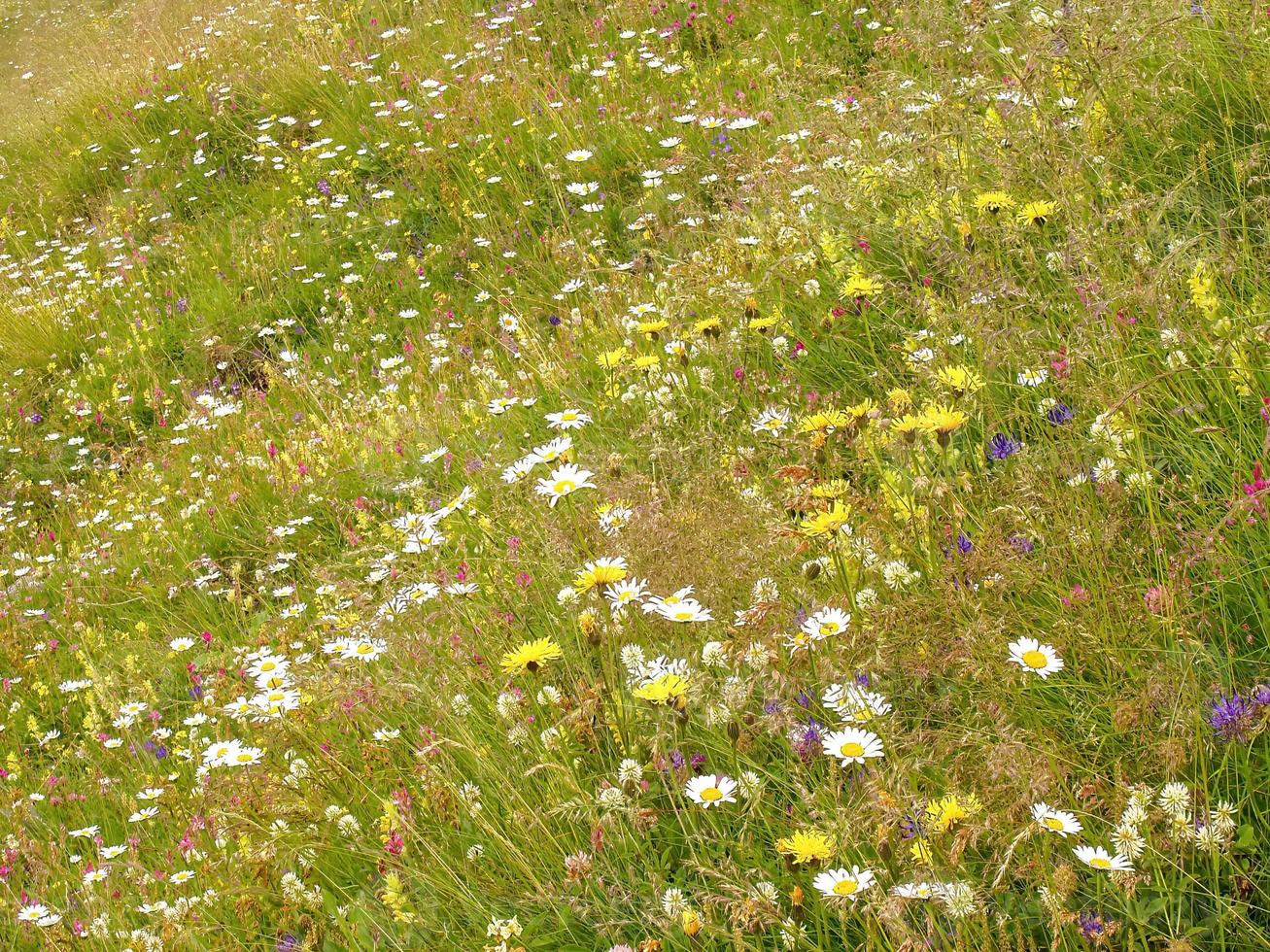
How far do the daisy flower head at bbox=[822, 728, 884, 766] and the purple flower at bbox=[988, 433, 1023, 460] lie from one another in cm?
91

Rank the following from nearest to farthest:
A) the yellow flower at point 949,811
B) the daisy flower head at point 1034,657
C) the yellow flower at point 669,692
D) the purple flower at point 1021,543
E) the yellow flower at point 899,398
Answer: the yellow flower at point 949,811, the daisy flower head at point 1034,657, the yellow flower at point 669,692, the purple flower at point 1021,543, the yellow flower at point 899,398

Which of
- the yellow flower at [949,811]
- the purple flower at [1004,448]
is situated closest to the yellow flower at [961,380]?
the purple flower at [1004,448]

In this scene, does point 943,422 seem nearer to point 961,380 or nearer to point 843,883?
point 961,380

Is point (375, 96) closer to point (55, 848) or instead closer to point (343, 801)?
point (55, 848)

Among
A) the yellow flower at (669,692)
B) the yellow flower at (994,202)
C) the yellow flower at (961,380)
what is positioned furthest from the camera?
the yellow flower at (994,202)

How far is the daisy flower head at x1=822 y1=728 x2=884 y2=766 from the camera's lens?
1621 millimetres

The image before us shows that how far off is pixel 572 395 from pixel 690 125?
2416 millimetres

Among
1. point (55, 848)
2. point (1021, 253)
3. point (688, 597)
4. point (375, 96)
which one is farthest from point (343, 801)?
point (375, 96)

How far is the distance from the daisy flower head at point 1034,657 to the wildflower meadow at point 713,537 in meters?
0.02

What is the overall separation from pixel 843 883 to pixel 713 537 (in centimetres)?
100

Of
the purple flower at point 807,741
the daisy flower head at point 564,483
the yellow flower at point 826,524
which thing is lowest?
the purple flower at point 807,741

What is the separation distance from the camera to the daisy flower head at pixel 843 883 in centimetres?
149

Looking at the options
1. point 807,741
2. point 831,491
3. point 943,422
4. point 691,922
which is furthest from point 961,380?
point 691,922

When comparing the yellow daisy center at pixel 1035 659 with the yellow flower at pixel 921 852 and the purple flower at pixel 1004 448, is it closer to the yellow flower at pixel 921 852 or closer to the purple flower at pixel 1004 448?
the yellow flower at pixel 921 852
